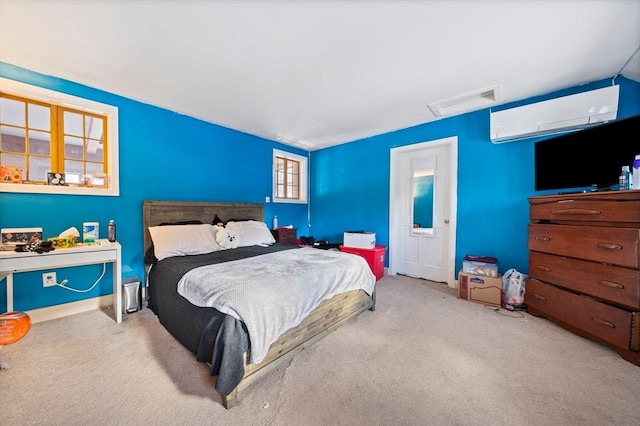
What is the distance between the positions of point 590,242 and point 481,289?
1.09 metres

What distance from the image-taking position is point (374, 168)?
413 cm

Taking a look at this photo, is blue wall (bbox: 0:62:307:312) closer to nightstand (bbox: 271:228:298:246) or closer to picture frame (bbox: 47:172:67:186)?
picture frame (bbox: 47:172:67:186)

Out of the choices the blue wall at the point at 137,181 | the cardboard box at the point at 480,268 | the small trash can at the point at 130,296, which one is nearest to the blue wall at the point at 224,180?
the blue wall at the point at 137,181

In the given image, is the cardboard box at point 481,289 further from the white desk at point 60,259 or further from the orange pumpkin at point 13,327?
the orange pumpkin at point 13,327

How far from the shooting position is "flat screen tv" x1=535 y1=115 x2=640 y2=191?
1953mm

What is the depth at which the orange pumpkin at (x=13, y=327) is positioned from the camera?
1834 mm

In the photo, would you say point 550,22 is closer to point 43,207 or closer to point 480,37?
point 480,37

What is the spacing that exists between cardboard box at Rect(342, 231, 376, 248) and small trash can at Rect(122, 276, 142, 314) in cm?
279

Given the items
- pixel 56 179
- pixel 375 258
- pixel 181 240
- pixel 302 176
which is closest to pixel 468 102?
pixel 375 258

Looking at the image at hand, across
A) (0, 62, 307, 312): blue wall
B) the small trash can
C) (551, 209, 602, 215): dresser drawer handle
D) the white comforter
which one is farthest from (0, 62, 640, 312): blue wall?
the white comforter

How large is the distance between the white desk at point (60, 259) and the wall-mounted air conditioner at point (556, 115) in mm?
4413

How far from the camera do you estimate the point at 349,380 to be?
1498 mm

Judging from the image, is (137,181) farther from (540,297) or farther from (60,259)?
(540,297)

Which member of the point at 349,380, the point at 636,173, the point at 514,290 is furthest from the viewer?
the point at 514,290
